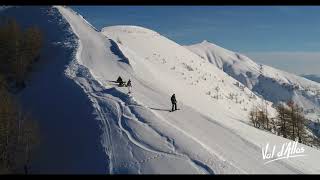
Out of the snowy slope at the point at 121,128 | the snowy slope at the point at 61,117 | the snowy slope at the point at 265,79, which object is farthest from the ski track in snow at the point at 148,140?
the snowy slope at the point at 265,79

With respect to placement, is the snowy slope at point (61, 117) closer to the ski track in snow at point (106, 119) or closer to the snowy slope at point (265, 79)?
the ski track in snow at point (106, 119)

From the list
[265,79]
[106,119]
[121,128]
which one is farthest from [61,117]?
[265,79]

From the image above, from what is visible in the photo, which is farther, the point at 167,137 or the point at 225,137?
the point at 225,137

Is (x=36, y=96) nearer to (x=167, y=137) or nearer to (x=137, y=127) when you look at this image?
(x=137, y=127)

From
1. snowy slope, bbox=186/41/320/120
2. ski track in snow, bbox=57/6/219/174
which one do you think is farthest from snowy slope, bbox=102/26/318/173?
snowy slope, bbox=186/41/320/120

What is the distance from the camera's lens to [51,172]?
2439 centimetres

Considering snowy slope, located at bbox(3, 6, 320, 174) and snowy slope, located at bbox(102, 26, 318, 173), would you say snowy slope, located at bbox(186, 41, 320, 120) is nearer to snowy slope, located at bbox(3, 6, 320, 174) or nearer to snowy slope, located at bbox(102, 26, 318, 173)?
snowy slope, located at bbox(102, 26, 318, 173)

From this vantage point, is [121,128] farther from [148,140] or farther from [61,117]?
[61,117]

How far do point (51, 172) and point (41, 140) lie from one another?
4622mm

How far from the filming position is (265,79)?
141875mm

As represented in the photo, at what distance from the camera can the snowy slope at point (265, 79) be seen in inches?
4924

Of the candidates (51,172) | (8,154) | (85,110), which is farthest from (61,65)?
(51,172)
